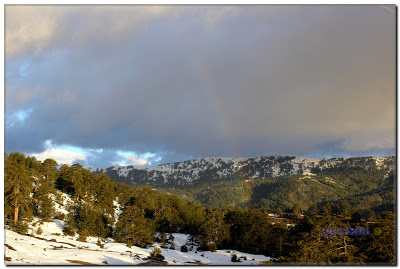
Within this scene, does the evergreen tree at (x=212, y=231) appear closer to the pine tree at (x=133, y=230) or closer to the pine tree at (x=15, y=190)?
the pine tree at (x=133, y=230)

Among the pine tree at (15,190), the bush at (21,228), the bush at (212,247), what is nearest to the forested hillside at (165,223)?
the pine tree at (15,190)

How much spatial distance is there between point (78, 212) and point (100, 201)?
15.4m

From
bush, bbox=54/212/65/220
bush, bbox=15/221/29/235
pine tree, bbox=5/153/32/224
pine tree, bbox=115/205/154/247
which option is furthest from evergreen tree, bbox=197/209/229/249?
pine tree, bbox=5/153/32/224

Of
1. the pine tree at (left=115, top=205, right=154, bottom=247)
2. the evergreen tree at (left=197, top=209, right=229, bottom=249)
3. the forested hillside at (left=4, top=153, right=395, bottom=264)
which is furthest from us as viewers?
the evergreen tree at (left=197, top=209, right=229, bottom=249)

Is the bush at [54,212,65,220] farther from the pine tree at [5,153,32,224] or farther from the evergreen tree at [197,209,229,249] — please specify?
the evergreen tree at [197,209,229,249]

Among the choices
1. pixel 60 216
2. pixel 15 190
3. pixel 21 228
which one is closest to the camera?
pixel 21 228

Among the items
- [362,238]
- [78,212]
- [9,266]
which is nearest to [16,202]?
[78,212]

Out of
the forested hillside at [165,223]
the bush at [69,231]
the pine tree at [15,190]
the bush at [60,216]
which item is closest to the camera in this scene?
the forested hillside at [165,223]

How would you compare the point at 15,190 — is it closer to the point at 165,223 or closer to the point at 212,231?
the point at 212,231

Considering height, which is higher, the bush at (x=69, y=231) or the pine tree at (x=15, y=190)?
the pine tree at (x=15, y=190)

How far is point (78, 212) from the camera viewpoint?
74.8 metres

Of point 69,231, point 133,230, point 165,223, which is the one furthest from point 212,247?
point 69,231

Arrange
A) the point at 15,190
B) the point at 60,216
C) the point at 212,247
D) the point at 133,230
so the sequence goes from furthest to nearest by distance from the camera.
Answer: the point at 60,216
the point at 212,247
the point at 133,230
the point at 15,190

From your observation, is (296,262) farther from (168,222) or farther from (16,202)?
(168,222)
